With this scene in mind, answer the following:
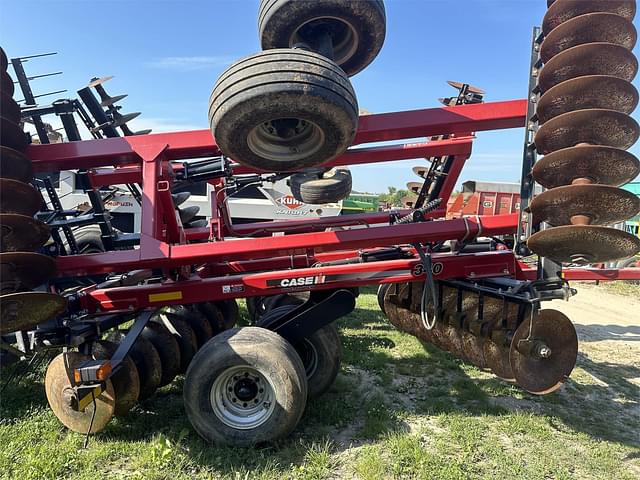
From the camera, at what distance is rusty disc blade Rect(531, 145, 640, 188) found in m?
2.52

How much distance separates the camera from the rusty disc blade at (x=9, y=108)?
9.40 feet

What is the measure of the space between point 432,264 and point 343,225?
7.38 feet

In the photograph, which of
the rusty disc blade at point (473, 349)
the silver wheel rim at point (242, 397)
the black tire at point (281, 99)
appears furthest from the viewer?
the rusty disc blade at point (473, 349)

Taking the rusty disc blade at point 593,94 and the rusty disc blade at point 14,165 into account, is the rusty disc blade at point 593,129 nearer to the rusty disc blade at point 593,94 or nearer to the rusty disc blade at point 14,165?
the rusty disc blade at point 593,94

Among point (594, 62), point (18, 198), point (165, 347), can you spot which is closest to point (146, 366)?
point (165, 347)

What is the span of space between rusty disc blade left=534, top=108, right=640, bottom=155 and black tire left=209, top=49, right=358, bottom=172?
1.23 m

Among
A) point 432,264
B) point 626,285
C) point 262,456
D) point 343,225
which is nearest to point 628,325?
point 626,285

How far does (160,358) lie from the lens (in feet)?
11.7

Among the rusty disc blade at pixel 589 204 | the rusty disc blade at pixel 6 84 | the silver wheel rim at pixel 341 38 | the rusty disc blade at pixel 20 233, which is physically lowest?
the rusty disc blade at pixel 20 233

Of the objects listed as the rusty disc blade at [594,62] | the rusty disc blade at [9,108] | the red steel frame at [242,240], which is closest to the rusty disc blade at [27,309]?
the red steel frame at [242,240]

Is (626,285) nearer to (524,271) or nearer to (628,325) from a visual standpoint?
(628,325)

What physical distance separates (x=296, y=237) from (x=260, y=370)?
0.94 meters

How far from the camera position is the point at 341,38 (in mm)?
3393

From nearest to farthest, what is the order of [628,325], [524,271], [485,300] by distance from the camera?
[524,271], [485,300], [628,325]
